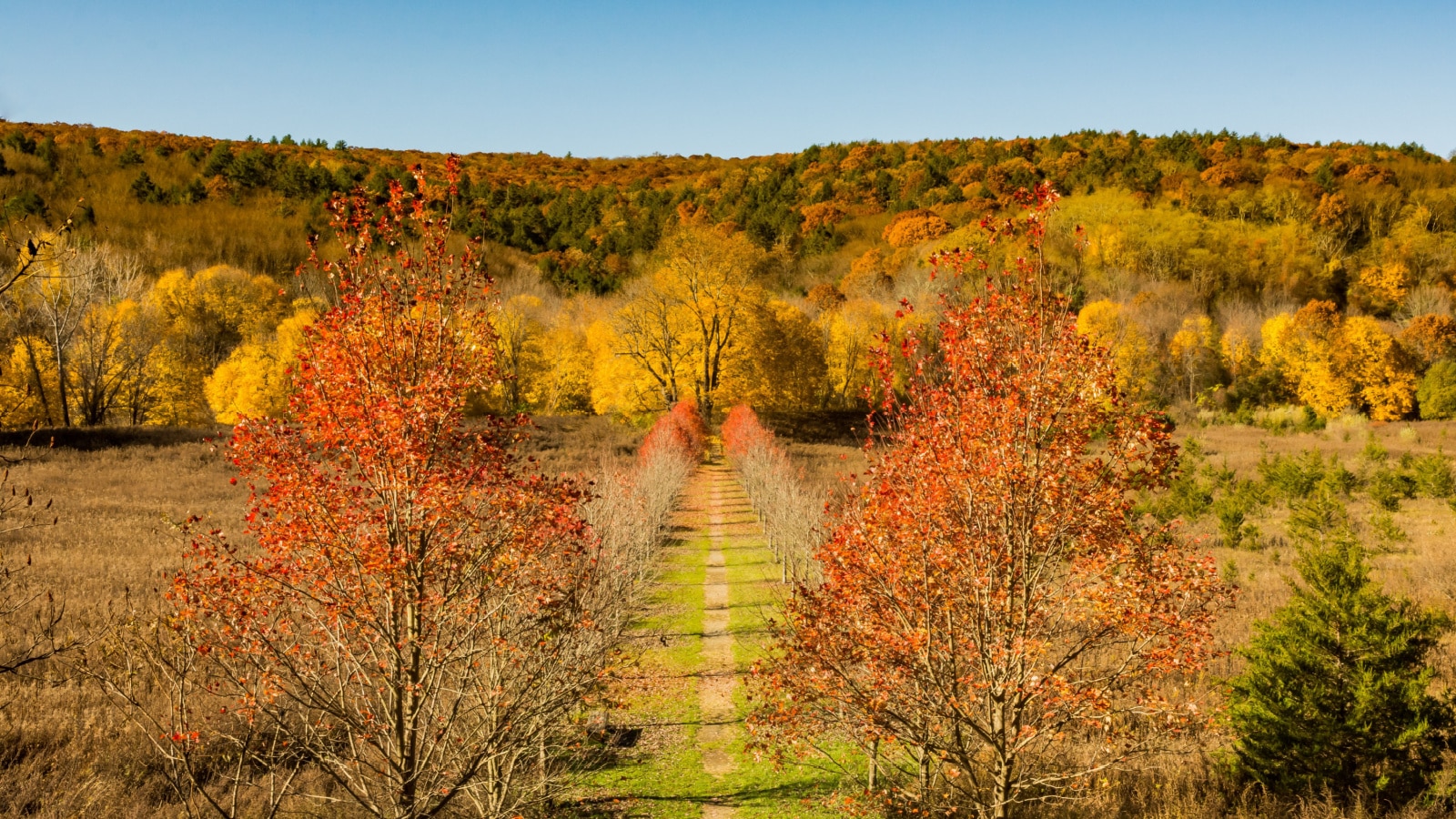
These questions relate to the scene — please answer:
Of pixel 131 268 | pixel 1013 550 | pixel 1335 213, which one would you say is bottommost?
pixel 1013 550

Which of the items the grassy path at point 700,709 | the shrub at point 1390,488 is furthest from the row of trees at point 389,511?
the shrub at point 1390,488

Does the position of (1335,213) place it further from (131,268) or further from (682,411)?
(131,268)

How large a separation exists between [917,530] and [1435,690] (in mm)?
11141

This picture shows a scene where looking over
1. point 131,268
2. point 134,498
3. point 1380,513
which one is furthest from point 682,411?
point 131,268

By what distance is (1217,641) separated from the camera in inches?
617

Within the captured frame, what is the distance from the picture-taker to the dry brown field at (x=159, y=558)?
9.98 metres

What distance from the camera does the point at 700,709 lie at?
14.1 m

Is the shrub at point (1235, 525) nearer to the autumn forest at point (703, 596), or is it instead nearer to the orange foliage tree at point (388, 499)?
the autumn forest at point (703, 596)

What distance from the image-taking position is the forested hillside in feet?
168

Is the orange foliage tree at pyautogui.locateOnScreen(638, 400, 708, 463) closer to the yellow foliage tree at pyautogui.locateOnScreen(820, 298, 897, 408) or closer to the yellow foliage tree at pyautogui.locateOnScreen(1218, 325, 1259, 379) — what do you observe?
the yellow foliage tree at pyautogui.locateOnScreen(820, 298, 897, 408)

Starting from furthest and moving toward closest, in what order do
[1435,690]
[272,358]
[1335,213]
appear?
[1335,213] < [272,358] < [1435,690]

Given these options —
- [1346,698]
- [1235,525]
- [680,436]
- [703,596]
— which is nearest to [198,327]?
[680,436]

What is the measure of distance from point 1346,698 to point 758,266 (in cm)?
4684

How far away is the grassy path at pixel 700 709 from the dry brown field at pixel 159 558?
3.66 m
